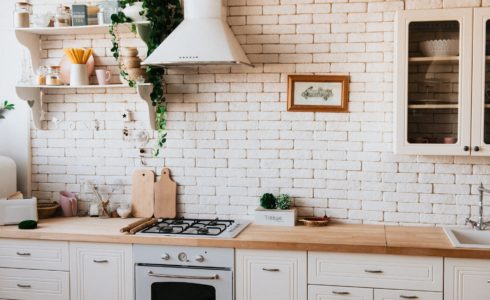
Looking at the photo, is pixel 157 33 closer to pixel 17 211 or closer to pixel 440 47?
pixel 17 211

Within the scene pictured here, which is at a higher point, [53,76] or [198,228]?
[53,76]

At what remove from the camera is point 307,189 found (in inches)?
160

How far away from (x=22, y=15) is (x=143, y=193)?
1503mm

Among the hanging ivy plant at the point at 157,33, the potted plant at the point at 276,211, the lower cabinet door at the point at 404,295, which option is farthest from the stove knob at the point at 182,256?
the lower cabinet door at the point at 404,295

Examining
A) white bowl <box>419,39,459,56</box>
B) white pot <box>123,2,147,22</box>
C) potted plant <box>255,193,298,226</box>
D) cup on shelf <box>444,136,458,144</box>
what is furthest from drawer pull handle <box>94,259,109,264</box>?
white bowl <box>419,39,459,56</box>

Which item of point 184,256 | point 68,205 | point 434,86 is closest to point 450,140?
point 434,86

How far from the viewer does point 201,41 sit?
12.0 feet

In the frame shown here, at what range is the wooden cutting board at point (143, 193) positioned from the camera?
4262 millimetres

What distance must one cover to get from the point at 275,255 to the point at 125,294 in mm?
979

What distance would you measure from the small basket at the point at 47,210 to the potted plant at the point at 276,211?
147 centimetres

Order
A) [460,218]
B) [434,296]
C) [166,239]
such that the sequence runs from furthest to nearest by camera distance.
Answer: [460,218] → [166,239] → [434,296]

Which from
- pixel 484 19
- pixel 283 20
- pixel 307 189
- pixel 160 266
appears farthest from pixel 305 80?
pixel 160 266

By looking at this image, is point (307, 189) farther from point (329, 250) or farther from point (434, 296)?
point (434, 296)

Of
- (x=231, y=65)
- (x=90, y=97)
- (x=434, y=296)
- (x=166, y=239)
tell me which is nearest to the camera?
(x=434, y=296)
